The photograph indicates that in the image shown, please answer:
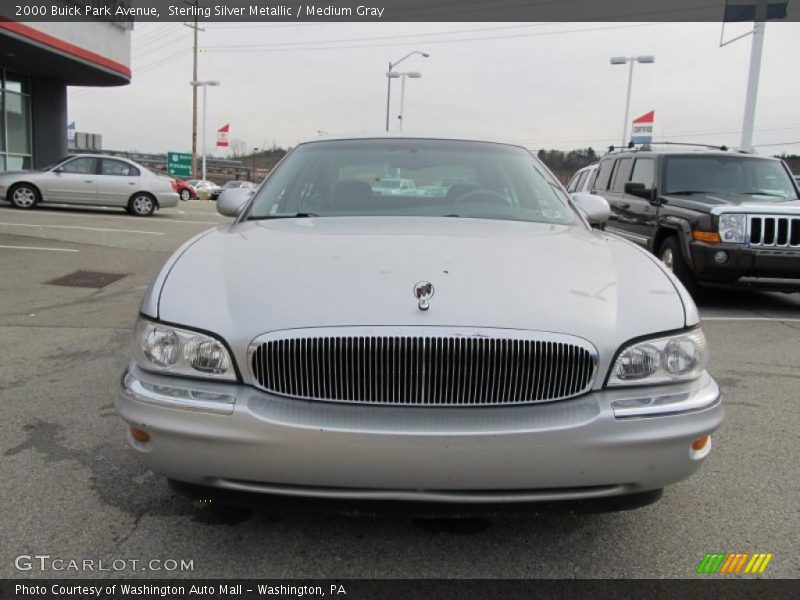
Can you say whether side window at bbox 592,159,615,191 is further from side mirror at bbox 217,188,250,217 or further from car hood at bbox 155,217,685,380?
car hood at bbox 155,217,685,380

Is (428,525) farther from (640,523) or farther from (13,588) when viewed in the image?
(13,588)

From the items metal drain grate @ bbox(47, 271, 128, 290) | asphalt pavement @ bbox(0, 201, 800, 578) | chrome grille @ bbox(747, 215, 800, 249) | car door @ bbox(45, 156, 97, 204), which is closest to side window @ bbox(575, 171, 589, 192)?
chrome grille @ bbox(747, 215, 800, 249)

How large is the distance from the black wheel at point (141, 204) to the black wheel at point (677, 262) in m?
13.2

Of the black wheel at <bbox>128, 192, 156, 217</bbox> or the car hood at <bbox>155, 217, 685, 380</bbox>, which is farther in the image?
the black wheel at <bbox>128, 192, 156, 217</bbox>

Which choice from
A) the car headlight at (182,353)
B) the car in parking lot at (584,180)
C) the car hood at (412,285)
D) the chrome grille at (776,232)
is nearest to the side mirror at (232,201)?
the car hood at (412,285)

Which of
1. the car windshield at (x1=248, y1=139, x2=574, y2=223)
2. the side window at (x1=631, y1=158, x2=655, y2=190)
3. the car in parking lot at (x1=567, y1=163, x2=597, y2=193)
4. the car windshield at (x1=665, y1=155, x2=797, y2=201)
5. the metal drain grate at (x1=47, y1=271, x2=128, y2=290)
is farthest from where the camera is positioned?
the car in parking lot at (x1=567, y1=163, x2=597, y2=193)

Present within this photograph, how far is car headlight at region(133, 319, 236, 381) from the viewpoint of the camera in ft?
6.93

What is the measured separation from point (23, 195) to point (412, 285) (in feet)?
54.5

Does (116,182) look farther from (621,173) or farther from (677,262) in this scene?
(677,262)

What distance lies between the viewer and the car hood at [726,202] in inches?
272

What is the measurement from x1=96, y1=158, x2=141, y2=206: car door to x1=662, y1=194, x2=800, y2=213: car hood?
1332cm

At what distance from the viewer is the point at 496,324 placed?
6.79ft

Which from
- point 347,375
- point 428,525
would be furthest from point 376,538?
point 347,375

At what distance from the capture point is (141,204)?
16.7 metres
